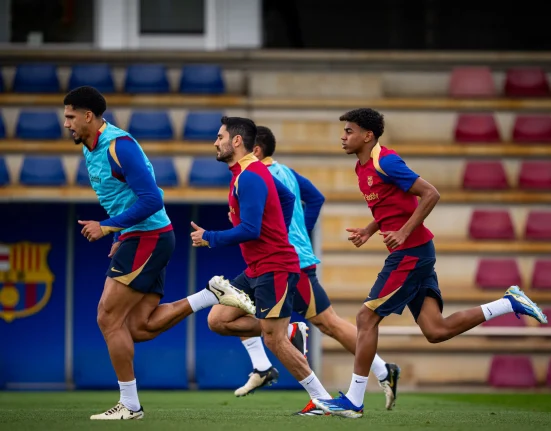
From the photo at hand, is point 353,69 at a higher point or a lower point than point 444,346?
higher

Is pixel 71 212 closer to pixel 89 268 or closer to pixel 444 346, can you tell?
pixel 89 268

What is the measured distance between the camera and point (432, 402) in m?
11.3

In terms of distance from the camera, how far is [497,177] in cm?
1532

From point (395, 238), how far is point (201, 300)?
4.59 ft

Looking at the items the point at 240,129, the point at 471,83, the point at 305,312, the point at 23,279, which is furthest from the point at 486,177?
the point at 240,129

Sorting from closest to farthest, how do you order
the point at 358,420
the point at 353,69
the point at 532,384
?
the point at 358,420 → the point at 532,384 → the point at 353,69

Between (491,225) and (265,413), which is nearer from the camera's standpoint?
(265,413)

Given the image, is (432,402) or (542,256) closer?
(432,402)

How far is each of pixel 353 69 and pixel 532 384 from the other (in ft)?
16.7

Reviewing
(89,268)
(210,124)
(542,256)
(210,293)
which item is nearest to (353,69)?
(210,124)

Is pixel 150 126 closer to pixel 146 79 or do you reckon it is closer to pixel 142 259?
pixel 146 79

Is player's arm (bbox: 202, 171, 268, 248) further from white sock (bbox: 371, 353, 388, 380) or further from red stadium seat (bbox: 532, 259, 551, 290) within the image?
red stadium seat (bbox: 532, 259, 551, 290)

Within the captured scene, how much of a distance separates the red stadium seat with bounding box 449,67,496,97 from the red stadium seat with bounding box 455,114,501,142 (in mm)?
455

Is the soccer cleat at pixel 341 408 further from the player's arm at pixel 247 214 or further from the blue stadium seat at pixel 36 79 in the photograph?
the blue stadium seat at pixel 36 79
